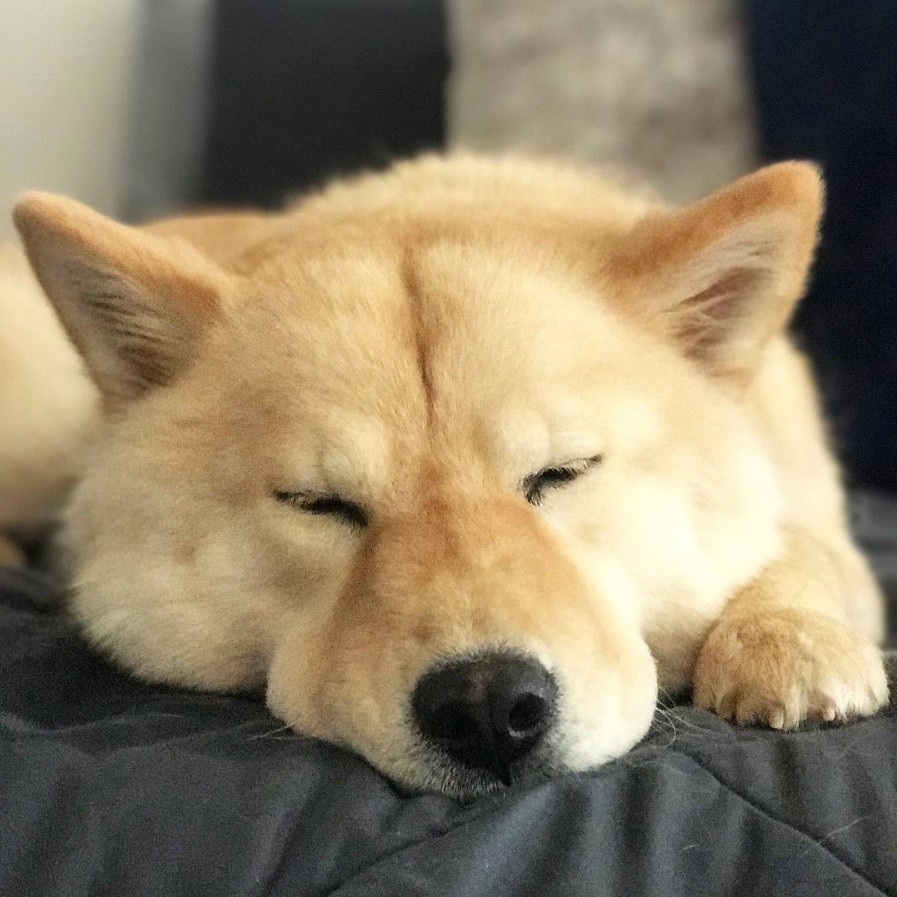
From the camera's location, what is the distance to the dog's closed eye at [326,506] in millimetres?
1183

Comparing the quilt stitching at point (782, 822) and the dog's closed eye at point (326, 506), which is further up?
the dog's closed eye at point (326, 506)

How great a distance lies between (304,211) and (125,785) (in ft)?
4.26

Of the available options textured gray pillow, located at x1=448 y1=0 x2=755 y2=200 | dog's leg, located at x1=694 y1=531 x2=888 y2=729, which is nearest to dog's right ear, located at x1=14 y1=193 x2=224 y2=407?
dog's leg, located at x1=694 y1=531 x2=888 y2=729

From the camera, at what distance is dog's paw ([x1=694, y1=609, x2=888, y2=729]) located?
42.8 inches

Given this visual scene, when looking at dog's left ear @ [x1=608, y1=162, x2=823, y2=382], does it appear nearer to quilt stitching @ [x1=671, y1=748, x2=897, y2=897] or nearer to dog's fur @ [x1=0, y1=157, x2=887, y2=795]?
dog's fur @ [x1=0, y1=157, x2=887, y2=795]

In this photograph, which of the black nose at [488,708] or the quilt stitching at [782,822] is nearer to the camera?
the quilt stitching at [782,822]

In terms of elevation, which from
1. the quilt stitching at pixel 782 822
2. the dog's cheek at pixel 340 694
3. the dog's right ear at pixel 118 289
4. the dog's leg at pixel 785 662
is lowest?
the dog's leg at pixel 785 662

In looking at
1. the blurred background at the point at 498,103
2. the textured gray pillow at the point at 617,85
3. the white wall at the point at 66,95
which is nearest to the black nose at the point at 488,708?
the blurred background at the point at 498,103

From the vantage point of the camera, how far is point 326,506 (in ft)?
3.92

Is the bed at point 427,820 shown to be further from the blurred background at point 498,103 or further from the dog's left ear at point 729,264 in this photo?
the blurred background at point 498,103

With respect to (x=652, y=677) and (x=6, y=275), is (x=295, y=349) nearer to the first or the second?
(x=652, y=677)

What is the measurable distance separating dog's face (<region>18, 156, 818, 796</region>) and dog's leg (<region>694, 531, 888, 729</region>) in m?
0.05

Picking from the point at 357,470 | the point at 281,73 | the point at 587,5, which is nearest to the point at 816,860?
the point at 357,470

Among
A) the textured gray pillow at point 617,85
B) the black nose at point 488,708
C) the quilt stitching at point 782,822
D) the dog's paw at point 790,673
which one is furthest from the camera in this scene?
the textured gray pillow at point 617,85
